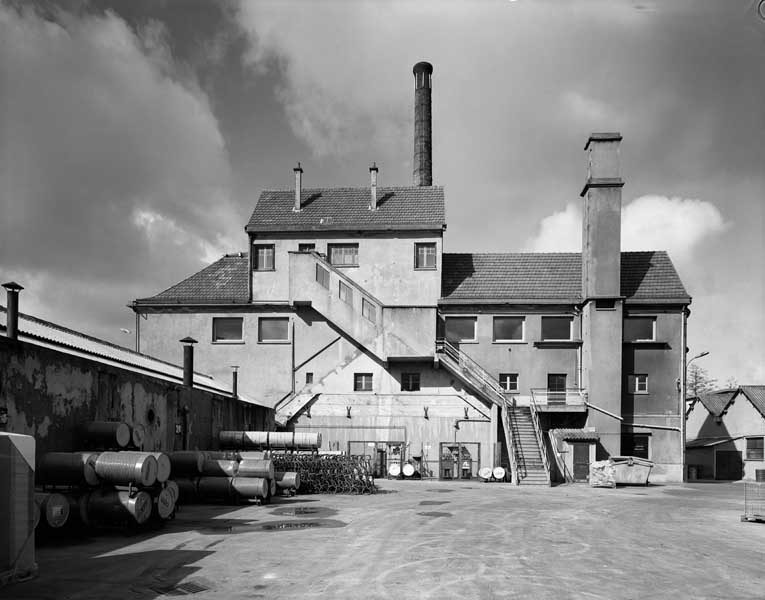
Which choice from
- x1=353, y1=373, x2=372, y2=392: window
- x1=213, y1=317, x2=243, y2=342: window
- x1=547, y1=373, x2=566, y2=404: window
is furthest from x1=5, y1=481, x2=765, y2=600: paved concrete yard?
x1=213, y1=317, x2=243, y2=342: window

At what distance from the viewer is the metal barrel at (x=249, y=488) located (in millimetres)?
20422

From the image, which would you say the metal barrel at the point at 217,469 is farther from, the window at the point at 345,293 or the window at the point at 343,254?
the window at the point at 343,254

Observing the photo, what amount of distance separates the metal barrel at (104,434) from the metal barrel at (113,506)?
2.64m

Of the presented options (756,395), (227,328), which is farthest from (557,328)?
(227,328)

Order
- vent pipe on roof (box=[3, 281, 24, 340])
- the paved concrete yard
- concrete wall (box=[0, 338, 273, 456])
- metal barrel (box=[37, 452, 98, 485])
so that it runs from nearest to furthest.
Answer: the paved concrete yard
metal barrel (box=[37, 452, 98, 485])
concrete wall (box=[0, 338, 273, 456])
vent pipe on roof (box=[3, 281, 24, 340])

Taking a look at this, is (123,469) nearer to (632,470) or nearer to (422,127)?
(632,470)

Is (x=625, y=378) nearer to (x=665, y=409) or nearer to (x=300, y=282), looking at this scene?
(x=665, y=409)

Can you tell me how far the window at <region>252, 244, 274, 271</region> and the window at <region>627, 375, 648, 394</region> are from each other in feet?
67.2

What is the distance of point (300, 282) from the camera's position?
1415 inches

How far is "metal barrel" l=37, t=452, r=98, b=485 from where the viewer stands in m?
14.9

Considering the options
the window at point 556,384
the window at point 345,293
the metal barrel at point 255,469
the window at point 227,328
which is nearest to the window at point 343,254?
the window at point 345,293

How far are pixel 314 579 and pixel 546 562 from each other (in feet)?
14.6

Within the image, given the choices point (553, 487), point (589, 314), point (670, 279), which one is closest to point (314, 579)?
point (553, 487)

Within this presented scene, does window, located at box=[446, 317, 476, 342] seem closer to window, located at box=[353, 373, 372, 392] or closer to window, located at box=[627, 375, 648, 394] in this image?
window, located at box=[353, 373, 372, 392]
